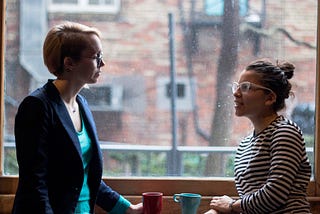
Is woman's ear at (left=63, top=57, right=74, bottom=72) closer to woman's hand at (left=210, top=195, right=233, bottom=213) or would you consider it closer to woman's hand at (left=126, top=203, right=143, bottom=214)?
woman's hand at (left=126, top=203, right=143, bottom=214)

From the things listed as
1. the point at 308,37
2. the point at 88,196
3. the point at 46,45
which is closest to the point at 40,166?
the point at 88,196

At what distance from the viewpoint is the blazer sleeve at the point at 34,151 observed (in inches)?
72.1

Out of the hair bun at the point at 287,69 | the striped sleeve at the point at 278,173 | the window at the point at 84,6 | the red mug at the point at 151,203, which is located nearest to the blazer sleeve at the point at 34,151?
the red mug at the point at 151,203

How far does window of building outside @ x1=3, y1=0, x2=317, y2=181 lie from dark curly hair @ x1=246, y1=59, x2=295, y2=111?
34cm

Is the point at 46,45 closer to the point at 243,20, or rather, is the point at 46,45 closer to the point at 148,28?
the point at 148,28

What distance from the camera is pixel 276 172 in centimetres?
187

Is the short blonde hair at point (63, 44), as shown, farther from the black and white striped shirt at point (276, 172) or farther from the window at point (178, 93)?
the black and white striped shirt at point (276, 172)

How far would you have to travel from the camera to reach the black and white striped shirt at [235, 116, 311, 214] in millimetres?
1867

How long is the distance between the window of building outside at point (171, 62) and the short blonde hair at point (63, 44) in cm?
36

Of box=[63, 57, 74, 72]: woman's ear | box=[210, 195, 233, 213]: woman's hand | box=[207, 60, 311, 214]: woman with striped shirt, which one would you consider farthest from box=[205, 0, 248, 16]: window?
box=[210, 195, 233, 213]: woman's hand

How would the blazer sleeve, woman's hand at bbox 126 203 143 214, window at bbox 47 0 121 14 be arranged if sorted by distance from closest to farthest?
the blazer sleeve
woman's hand at bbox 126 203 143 214
window at bbox 47 0 121 14

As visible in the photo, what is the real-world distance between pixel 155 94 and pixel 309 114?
66 centimetres

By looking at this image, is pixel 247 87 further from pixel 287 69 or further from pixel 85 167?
pixel 85 167

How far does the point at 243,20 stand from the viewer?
92.4 inches
